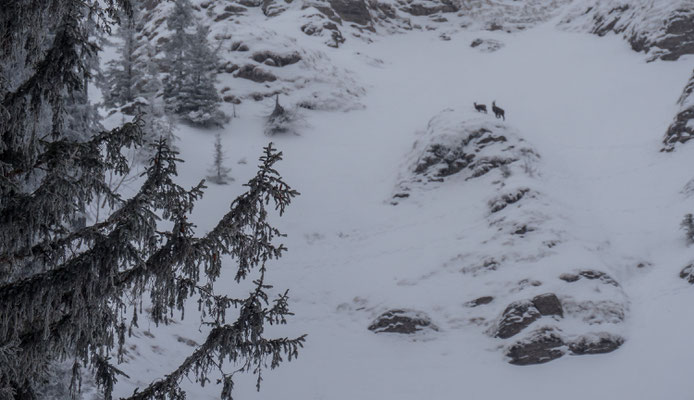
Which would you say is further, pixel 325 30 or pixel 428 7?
pixel 428 7

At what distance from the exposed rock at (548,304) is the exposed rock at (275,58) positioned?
2821cm

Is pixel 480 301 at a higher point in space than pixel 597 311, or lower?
higher

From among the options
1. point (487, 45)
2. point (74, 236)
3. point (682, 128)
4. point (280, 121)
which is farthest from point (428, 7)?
point (74, 236)

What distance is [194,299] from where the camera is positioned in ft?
54.0

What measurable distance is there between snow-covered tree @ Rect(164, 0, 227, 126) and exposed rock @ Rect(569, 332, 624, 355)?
23337 millimetres

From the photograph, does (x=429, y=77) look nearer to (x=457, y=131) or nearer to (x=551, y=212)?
(x=457, y=131)

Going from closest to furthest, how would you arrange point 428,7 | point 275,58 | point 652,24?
point 652,24
point 275,58
point 428,7

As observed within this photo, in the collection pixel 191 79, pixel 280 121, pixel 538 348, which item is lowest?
pixel 538 348

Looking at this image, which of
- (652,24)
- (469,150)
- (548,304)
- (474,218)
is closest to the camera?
(548,304)

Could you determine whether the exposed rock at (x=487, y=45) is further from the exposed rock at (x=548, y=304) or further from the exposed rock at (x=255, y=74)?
the exposed rock at (x=548, y=304)

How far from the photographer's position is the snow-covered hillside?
1262cm

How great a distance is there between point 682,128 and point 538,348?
13403 millimetres

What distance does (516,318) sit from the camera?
44.9ft

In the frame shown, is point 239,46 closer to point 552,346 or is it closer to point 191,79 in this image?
point 191,79
